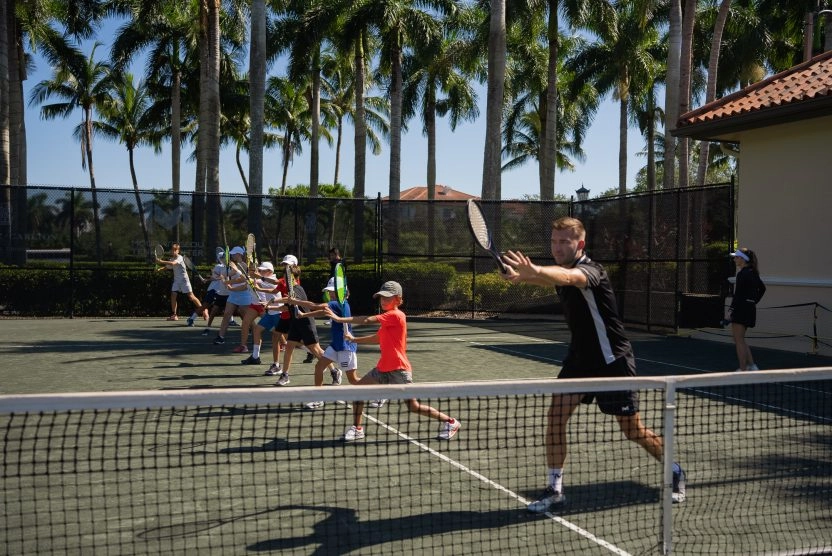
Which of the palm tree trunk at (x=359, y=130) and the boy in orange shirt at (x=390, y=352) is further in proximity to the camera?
the palm tree trunk at (x=359, y=130)

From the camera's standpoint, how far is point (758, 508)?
566 cm

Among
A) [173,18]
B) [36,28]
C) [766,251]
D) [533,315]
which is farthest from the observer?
[173,18]

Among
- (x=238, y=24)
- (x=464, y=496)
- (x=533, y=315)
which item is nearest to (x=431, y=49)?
(x=238, y=24)

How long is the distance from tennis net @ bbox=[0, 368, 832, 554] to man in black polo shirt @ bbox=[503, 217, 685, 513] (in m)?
0.21

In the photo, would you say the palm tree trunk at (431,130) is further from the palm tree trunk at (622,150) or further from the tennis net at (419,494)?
the tennis net at (419,494)

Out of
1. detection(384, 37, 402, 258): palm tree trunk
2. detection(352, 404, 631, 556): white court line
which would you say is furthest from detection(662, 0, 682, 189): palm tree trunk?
detection(352, 404, 631, 556): white court line

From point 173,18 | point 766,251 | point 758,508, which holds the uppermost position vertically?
point 173,18

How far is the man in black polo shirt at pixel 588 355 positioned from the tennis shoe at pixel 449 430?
5.61 feet

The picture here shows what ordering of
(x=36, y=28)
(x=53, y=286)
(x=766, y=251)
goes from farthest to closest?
(x=36, y=28), (x=53, y=286), (x=766, y=251)

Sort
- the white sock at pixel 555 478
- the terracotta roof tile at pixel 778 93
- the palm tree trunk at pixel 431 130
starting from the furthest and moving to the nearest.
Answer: the palm tree trunk at pixel 431 130 → the terracotta roof tile at pixel 778 93 → the white sock at pixel 555 478

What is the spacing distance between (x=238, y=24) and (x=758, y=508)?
1185 inches

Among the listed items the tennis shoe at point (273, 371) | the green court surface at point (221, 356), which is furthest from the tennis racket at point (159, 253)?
the tennis shoe at point (273, 371)

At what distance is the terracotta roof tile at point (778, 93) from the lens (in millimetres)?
14098

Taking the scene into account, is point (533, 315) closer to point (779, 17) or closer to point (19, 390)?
point (19, 390)
